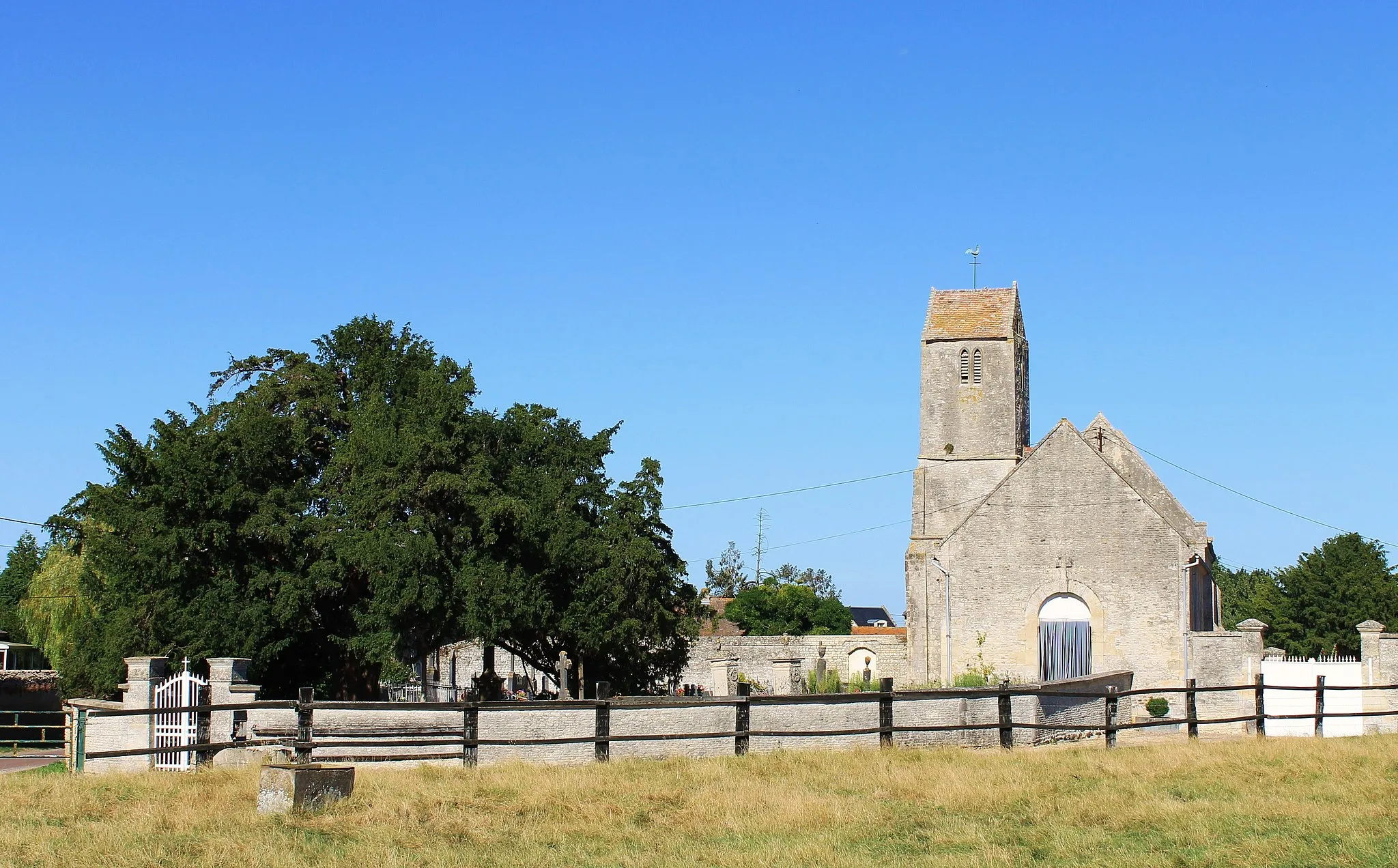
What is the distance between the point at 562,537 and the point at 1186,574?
18.4m

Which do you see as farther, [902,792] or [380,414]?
[380,414]

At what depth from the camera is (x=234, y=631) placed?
29203mm

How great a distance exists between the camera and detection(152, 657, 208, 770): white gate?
2148 cm

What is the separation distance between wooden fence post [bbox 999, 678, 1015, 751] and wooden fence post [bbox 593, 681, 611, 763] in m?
5.43

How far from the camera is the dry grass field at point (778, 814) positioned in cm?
1220

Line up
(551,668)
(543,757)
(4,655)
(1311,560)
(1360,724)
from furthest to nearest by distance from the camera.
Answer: (4,655) < (1311,560) < (551,668) < (1360,724) < (543,757)

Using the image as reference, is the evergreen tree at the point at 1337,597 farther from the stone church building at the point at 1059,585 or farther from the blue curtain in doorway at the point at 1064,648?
the blue curtain in doorway at the point at 1064,648

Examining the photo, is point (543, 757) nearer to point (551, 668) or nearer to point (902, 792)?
point (902, 792)

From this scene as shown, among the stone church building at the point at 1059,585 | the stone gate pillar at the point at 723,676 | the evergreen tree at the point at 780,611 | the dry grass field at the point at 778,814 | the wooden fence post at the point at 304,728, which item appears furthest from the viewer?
the evergreen tree at the point at 780,611

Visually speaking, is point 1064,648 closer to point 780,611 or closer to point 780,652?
point 780,652

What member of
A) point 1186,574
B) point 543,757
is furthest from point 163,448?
point 1186,574

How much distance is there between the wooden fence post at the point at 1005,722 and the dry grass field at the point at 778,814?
1.10 metres

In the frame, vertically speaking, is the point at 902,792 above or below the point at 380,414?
below

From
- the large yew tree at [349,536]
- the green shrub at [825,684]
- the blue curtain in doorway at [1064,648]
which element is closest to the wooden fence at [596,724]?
the large yew tree at [349,536]
